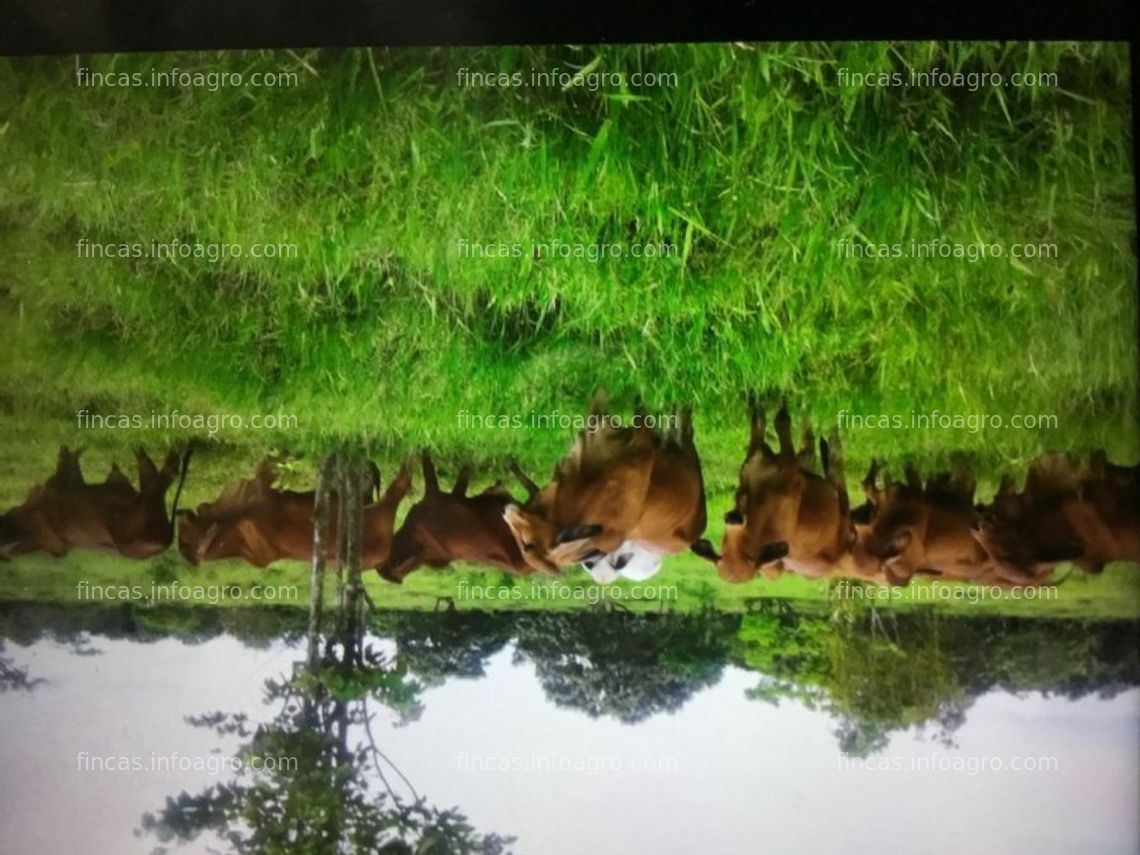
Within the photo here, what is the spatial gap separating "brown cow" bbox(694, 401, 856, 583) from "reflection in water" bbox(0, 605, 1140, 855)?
5 centimetres

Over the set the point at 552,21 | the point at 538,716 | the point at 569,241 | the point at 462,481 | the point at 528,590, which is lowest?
the point at 538,716

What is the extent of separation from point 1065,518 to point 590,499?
48cm

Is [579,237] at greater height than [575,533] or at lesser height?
greater

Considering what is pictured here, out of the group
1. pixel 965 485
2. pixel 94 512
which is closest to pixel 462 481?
pixel 94 512

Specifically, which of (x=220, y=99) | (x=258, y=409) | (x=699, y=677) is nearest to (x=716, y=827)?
(x=699, y=677)

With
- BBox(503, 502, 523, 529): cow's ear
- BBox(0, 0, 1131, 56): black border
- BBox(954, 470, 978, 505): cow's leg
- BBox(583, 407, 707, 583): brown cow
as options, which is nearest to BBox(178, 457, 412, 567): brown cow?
BBox(503, 502, 523, 529): cow's ear

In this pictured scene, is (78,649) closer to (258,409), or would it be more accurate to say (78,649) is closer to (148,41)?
(258,409)

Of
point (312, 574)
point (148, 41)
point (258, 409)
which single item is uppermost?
point (148, 41)

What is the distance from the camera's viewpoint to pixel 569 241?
2.98 feet

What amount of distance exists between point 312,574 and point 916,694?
2.03 ft

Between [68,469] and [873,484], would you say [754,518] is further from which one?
[68,469]

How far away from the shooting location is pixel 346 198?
0.92 metres

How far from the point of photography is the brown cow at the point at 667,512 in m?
0.91

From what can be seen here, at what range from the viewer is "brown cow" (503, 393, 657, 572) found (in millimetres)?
908
